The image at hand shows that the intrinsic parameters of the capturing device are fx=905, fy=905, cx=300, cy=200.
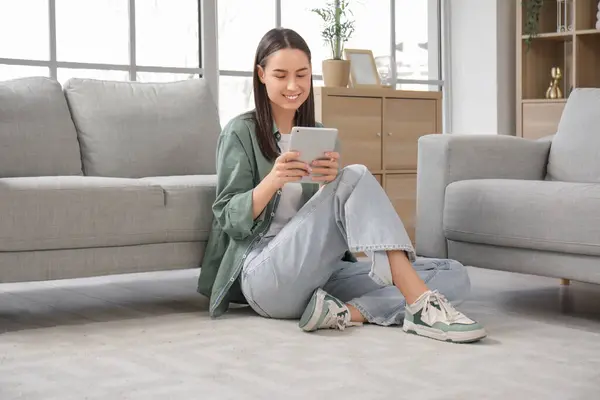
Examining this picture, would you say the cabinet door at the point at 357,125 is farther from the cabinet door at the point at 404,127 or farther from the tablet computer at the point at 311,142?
the tablet computer at the point at 311,142

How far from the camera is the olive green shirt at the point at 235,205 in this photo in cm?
281

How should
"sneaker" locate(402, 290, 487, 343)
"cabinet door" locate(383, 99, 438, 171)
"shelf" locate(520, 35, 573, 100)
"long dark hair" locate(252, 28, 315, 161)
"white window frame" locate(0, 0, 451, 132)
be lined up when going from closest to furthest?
1. "sneaker" locate(402, 290, 487, 343)
2. "long dark hair" locate(252, 28, 315, 161)
3. "white window frame" locate(0, 0, 451, 132)
4. "cabinet door" locate(383, 99, 438, 171)
5. "shelf" locate(520, 35, 573, 100)

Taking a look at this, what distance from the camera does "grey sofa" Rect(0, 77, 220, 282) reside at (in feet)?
9.09

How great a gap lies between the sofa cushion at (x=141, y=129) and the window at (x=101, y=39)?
95cm

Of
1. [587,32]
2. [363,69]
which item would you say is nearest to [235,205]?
[363,69]

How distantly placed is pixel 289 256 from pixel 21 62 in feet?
7.47

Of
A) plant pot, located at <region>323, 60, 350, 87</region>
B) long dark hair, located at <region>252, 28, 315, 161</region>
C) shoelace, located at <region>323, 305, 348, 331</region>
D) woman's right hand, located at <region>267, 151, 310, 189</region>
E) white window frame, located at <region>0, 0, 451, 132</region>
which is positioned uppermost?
white window frame, located at <region>0, 0, 451, 132</region>

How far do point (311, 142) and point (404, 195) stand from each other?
7.78 feet

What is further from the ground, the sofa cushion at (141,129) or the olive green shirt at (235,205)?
the sofa cushion at (141,129)

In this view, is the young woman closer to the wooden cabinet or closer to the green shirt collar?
the green shirt collar

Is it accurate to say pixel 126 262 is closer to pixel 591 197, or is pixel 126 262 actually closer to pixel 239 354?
pixel 239 354

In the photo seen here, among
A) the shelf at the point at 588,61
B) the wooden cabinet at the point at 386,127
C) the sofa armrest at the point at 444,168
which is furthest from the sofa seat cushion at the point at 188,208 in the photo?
the shelf at the point at 588,61

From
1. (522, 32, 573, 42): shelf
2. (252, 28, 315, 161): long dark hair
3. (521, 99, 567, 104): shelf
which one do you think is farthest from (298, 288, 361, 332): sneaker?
(522, 32, 573, 42): shelf

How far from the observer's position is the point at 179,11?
4855mm
